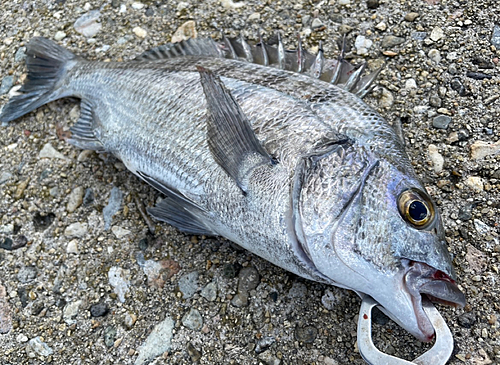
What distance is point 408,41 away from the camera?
2.80 meters

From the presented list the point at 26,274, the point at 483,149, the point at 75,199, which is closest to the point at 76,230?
the point at 75,199

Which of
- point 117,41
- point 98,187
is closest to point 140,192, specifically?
point 98,187

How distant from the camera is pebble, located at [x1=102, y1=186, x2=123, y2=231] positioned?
2782 millimetres

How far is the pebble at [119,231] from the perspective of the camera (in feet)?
8.92

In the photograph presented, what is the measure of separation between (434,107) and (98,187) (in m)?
2.23

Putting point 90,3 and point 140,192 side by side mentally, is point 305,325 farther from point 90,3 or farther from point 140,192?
point 90,3

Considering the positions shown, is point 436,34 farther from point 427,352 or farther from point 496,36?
point 427,352

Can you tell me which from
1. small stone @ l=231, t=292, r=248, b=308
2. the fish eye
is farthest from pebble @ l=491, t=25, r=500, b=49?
small stone @ l=231, t=292, r=248, b=308

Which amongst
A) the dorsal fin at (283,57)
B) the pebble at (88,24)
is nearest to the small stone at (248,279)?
the dorsal fin at (283,57)

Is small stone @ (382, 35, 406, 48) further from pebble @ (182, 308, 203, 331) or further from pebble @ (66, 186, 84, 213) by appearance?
pebble @ (66, 186, 84, 213)

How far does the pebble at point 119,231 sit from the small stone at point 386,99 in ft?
5.90

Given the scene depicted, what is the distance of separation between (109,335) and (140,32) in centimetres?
226

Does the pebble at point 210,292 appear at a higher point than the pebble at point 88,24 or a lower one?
lower

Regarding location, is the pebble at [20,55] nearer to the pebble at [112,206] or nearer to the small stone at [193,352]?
the pebble at [112,206]
